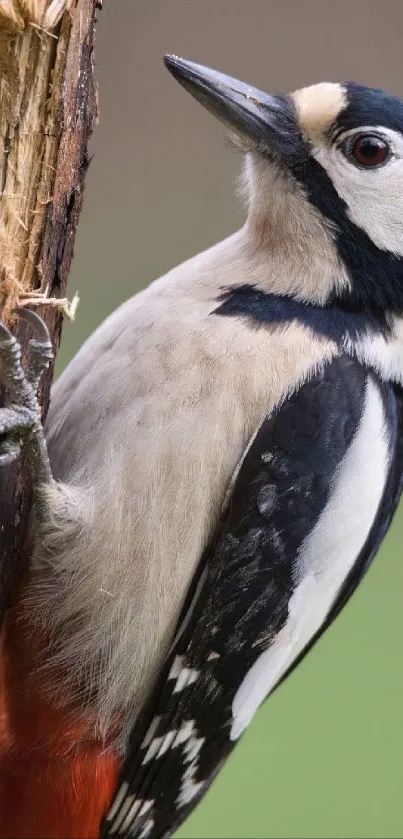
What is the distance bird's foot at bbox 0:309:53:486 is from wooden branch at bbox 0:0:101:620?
25 mm

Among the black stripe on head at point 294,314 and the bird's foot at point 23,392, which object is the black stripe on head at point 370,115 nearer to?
the black stripe on head at point 294,314

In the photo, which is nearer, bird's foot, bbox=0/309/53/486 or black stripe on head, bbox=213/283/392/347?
bird's foot, bbox=0/309/53/486

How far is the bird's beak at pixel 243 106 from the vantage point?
1817 millimetres

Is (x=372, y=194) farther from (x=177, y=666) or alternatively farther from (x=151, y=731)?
(x=151, y=731)

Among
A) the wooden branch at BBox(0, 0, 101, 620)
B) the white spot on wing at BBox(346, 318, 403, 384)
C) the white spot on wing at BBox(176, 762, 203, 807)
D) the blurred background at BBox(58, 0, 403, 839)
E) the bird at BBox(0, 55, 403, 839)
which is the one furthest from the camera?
the blurred background at BBox(58, 0, 403, 839)

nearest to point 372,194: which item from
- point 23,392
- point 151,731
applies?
point 23,392

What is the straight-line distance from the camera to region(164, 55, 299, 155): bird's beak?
182 centimetres

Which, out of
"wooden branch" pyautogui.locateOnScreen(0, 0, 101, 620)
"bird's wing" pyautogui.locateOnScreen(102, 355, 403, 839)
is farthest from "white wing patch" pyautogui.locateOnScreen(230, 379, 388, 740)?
"wooden branch" pyautogui.locateOnScreen(0, 0, 101, 620)

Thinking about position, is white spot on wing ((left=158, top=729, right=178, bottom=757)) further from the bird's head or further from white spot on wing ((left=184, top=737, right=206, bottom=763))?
the bird's head

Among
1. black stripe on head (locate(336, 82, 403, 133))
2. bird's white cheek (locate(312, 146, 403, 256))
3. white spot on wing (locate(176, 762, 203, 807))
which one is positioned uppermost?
black stripe on head (locate(336, 82, 403, 133))

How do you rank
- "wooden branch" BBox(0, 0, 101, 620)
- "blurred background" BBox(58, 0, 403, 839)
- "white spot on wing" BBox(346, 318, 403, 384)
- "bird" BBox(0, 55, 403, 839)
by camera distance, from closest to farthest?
"wooden branch" BBox(0, 0, 101, 620) < "bird" BBox(0, 55, 403, 839) < "white spot on wing" BBox(346, 318, 403, 384) < "blurred background" BBox(58, 0, 403, 839)

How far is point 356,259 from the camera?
1.84m

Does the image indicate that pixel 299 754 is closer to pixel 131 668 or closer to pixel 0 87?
pixel 131 668

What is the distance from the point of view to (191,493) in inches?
66.3
